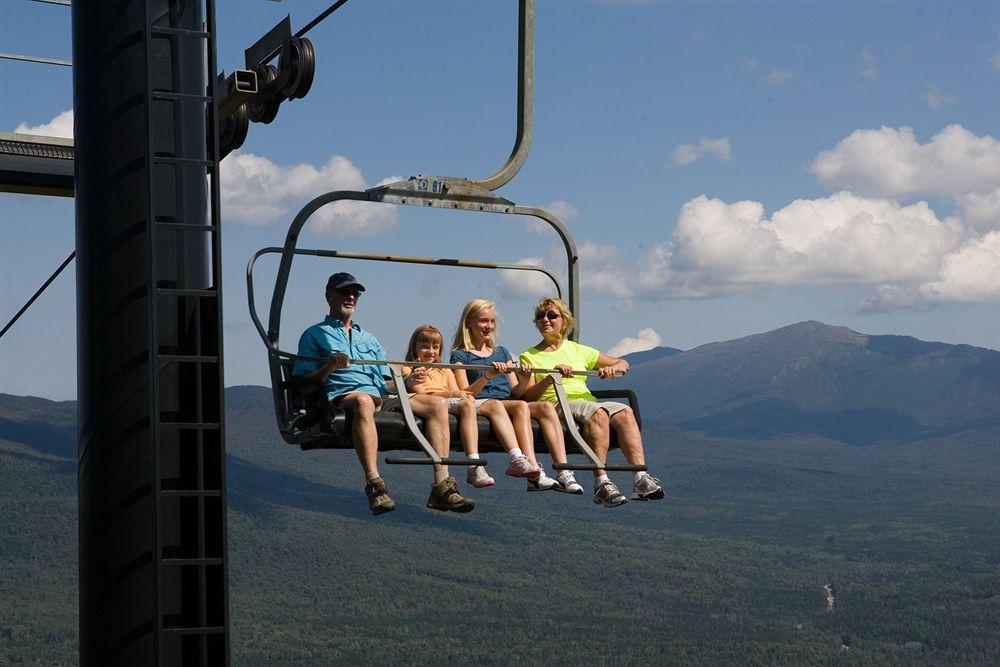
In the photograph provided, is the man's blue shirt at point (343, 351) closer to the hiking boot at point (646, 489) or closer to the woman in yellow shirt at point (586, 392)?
Answer: the woman in yellow shirt at point (586, 392)

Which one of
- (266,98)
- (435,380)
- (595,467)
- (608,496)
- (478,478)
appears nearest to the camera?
(595,467)

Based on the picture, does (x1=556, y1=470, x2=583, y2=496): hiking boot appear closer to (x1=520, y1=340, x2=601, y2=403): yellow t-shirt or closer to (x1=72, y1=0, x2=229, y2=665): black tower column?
(x1=520, y1=340, x2=601, y2=403): yellow t-shirt

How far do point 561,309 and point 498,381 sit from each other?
19.1 inches

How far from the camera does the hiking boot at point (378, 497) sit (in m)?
6.38

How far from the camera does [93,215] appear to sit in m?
5.46

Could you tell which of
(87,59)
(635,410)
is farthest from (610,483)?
(87,59)

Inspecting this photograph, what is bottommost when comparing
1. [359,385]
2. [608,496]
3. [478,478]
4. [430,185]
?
[608,496]

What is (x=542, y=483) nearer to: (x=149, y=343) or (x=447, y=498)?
(x=447, y=498)

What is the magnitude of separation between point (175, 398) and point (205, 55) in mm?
1268

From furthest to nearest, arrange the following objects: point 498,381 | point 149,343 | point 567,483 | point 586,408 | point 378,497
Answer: point 498,381 < point 586,408 < point 567,483 < point 378,497 < point 149,343

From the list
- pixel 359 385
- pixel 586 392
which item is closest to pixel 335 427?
pixel 359 385

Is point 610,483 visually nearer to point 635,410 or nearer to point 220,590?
point 635,410

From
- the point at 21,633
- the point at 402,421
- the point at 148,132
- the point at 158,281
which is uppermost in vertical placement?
the point at 148,132

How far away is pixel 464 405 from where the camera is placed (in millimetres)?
7211
